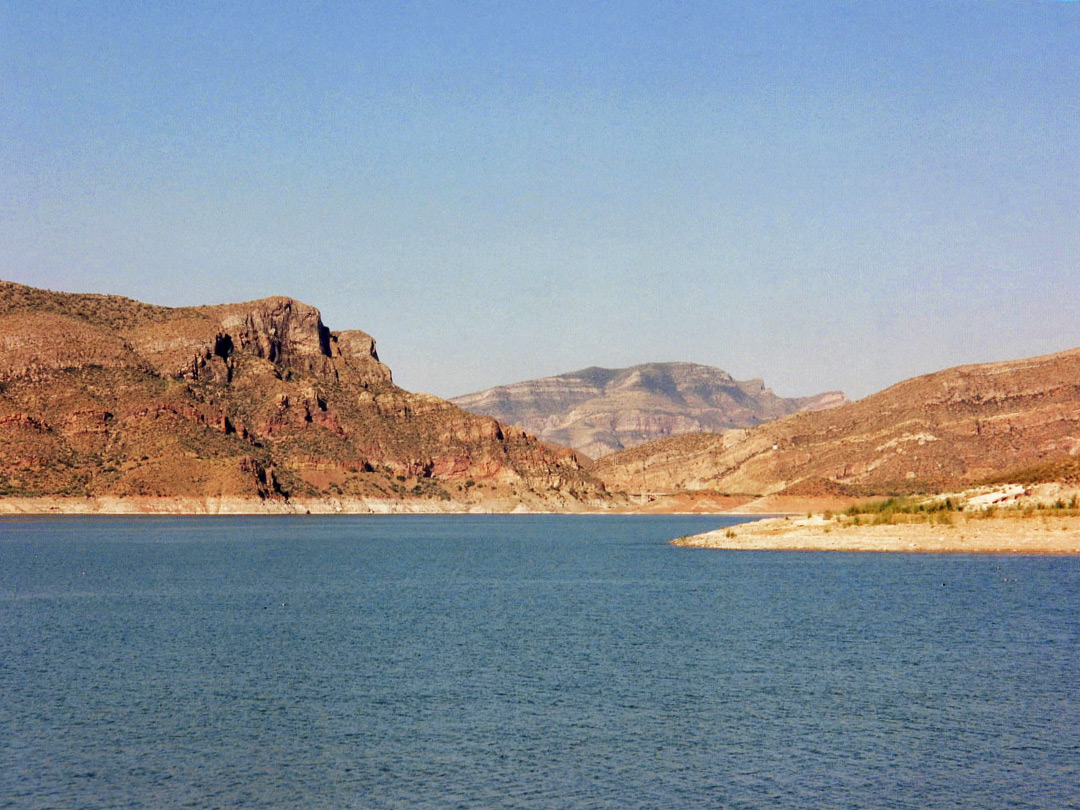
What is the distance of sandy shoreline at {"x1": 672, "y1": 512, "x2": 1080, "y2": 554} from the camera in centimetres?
9162

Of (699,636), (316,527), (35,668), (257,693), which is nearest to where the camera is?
(257,693)

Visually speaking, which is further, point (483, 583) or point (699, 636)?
point (483, 583)

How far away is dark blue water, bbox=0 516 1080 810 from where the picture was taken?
89.4 feet

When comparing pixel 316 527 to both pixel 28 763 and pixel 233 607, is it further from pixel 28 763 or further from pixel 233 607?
pixel 28 763

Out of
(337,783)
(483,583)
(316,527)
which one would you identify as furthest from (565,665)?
(316,527)

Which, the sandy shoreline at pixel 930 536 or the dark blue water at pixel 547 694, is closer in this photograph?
the dark blue water at pixel 547 694

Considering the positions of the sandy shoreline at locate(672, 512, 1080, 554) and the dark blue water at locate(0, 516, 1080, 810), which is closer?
the dark blue water at locate(0, 516, 1080, 810)

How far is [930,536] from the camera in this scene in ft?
321

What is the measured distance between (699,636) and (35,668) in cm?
2699

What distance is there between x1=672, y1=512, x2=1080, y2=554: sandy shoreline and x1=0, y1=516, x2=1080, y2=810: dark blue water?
58.2 feet

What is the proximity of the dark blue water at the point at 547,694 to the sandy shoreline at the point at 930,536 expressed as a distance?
1773 cm

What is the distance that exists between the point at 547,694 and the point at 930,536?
69.3m

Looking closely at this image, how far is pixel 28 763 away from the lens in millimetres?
28719

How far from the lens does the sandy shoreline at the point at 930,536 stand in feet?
301
